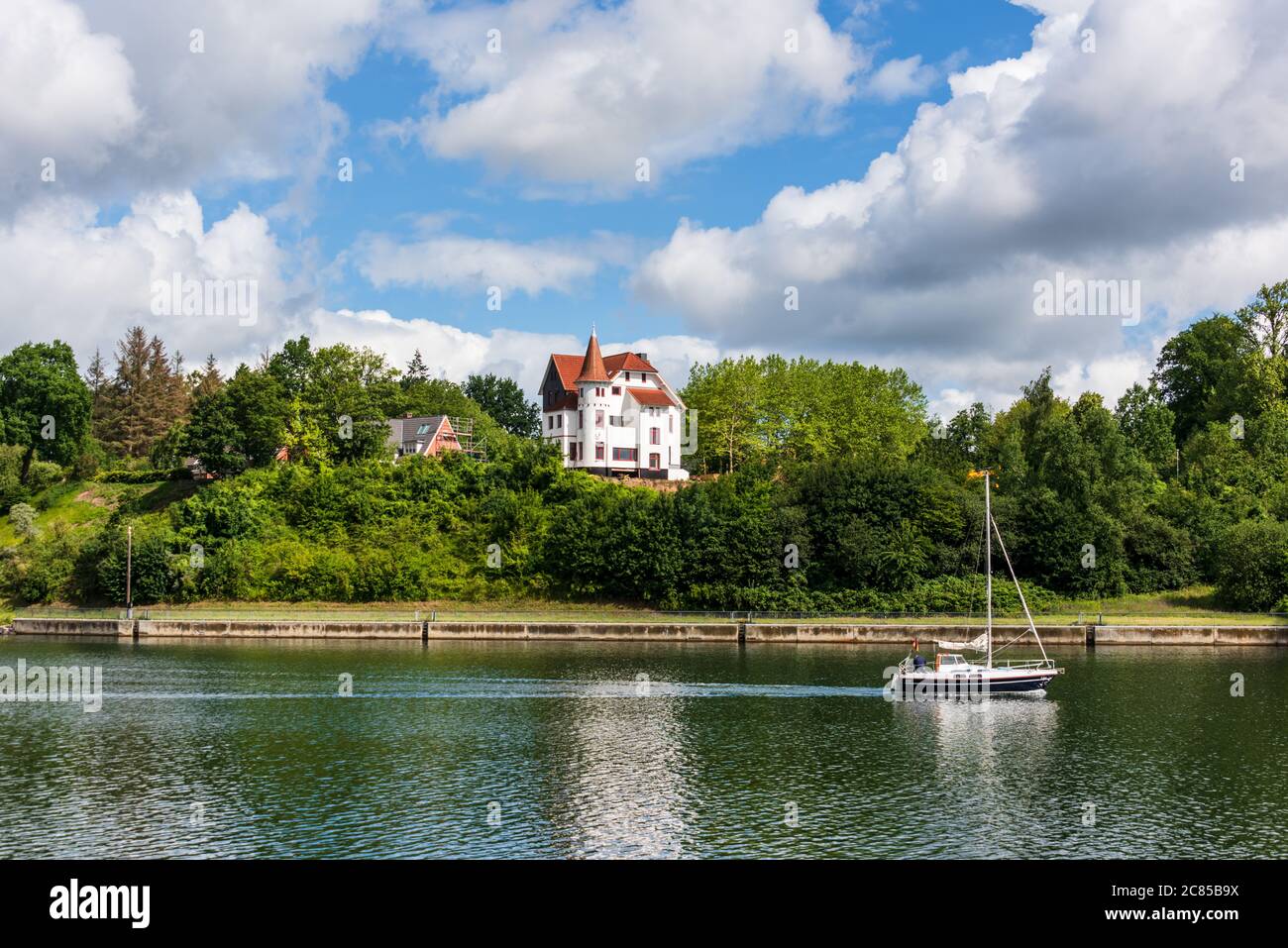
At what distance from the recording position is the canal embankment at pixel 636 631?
68.3m

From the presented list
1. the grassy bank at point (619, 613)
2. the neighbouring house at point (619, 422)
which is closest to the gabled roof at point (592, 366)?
the neighbouring house at point (619, 422)

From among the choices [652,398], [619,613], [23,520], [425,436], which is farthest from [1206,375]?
[23,520]

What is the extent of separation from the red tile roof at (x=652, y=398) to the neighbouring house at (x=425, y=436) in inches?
980

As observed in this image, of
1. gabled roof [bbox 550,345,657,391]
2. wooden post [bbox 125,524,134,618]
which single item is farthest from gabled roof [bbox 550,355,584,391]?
wooden post [bbox 125,524,134,618]

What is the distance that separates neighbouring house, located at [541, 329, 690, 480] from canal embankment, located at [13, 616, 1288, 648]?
113ft

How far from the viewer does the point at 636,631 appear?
73.1 metres

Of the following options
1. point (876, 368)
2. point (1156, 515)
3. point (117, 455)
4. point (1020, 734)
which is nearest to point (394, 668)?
point (1020, 734)

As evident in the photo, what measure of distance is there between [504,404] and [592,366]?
6071 centimetres

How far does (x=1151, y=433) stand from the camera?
330ft

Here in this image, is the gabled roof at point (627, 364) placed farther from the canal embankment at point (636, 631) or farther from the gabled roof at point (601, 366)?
the canal embankment at point (636, 631)

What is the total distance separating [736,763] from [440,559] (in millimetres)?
52898

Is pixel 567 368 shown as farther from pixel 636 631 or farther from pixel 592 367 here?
pixel 636 631
